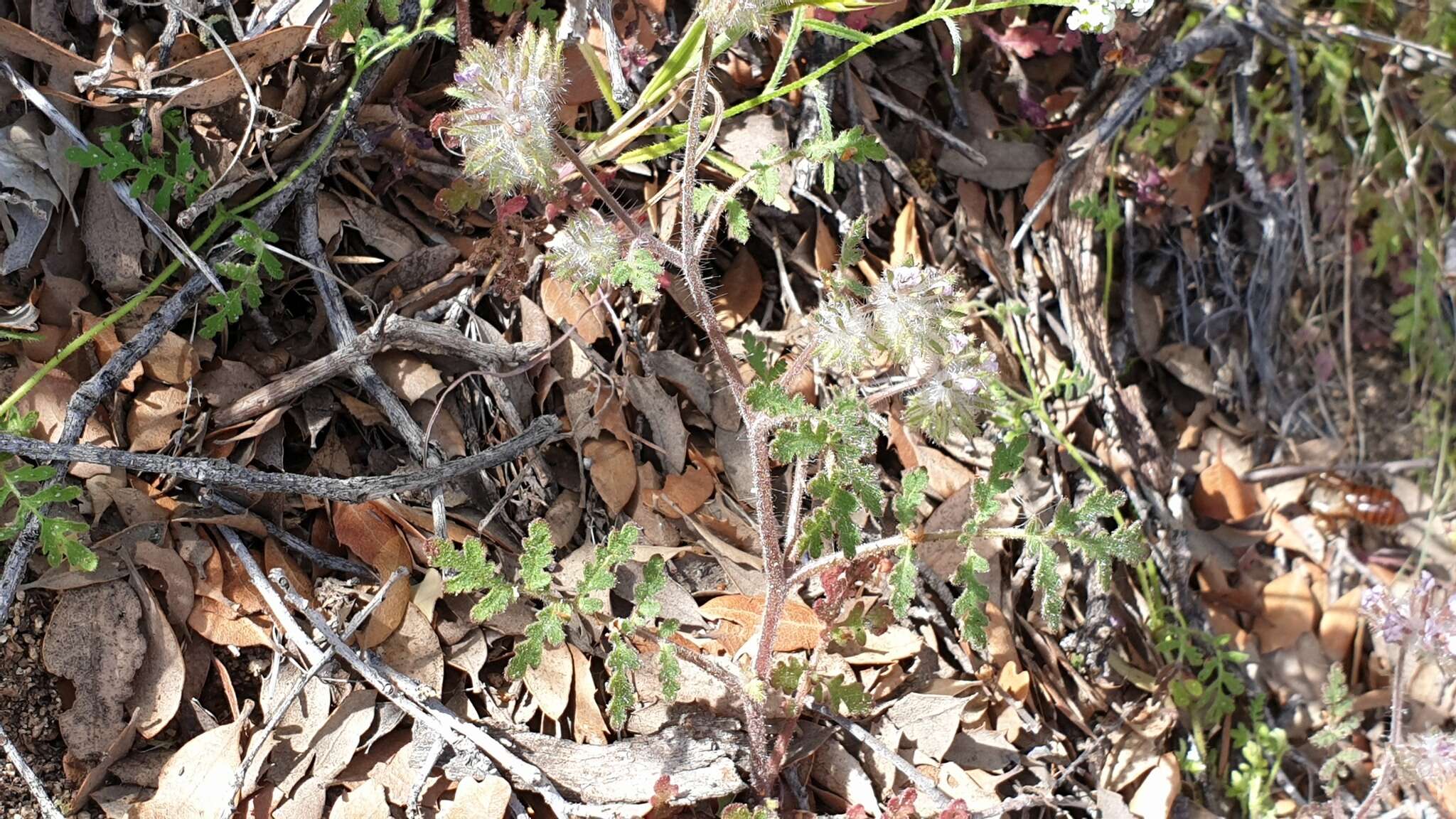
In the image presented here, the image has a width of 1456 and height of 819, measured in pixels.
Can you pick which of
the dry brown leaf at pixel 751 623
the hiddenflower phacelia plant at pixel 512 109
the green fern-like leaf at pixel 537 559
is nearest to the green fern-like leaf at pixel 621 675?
the green fern-like leaf at pixel 537 559

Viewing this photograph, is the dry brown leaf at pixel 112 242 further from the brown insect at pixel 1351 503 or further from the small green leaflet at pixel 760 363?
the brown insect at pixel 1351 503

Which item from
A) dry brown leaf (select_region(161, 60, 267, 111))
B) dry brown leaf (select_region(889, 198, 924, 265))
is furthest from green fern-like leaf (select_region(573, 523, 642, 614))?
dry brown leaf (select_region(161, 60, 267, 111))

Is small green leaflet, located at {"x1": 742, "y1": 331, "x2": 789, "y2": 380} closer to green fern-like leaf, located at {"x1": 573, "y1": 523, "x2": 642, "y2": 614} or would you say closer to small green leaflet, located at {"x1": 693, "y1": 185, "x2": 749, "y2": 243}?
small green leaflet, located at {"x1": 693, "y1": 185, "x2": 749, "y2": 243}

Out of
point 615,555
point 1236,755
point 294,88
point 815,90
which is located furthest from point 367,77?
point 1236,755

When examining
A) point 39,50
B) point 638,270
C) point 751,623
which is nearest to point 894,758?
point 751,623

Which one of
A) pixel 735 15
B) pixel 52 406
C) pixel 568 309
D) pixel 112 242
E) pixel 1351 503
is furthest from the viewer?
pixel 1351 503

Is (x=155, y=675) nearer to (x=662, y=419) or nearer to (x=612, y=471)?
(x=612, y=471)

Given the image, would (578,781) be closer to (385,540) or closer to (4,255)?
(385,540)
